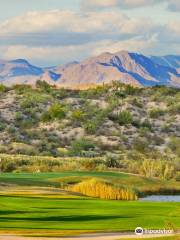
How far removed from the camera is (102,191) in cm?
4256

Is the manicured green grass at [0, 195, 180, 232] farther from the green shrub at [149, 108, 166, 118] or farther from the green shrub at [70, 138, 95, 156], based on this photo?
the green shrub at [149, 108, 166, 118]

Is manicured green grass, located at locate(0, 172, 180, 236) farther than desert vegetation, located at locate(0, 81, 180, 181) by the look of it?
No

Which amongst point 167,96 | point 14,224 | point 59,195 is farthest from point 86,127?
point 14,224

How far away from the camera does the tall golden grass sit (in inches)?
1666

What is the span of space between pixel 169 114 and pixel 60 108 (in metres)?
12.9

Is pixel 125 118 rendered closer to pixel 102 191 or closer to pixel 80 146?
pixel 80 146

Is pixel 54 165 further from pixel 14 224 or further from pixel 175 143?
pixel 14 224
